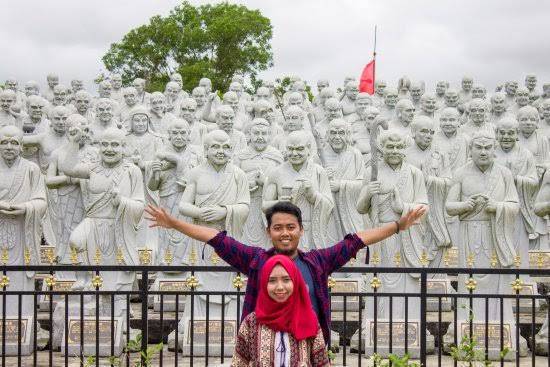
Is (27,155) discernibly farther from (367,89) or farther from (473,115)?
(367,89)

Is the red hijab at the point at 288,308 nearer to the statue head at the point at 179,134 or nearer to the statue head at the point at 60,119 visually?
the statue head at the point at 179,134

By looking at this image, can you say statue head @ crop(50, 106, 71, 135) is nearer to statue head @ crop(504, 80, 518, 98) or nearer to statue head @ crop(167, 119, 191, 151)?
statue head @ crop(167, 119, 191, 151)

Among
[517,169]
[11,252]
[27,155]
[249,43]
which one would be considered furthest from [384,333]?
[249,43]

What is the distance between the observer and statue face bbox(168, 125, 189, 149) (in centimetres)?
1390

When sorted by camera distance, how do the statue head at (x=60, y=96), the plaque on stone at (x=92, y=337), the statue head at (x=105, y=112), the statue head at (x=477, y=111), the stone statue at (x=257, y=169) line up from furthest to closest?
the statue head at (x=60, y=96), the statue head at (x=477, y=111), the statue head at (x=105, y=112), the stone statue at (x=257, y=169), the plaque on stone at (x=92, y=337)

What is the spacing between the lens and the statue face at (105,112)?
52.9 feet

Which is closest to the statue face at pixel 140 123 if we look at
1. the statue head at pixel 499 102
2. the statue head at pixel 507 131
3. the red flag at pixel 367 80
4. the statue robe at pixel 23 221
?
the statue robe at pixel 23 221

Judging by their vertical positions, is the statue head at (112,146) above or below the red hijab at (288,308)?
above

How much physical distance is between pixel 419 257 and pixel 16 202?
4777 mm

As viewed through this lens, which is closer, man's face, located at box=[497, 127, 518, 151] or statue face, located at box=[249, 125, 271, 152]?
man's face, located at box=[497, 127, 518, 151]

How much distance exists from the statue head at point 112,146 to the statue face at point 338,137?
11.2ft

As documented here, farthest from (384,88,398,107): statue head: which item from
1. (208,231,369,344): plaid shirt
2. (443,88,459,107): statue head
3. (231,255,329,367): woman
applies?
(231,255,329,367): woman

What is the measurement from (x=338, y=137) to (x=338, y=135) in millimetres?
31

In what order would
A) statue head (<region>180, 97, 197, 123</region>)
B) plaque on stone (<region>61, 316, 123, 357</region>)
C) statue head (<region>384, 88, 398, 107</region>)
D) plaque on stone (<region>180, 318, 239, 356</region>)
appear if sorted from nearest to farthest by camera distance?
plaque on stone (<region>61, 316, 123, 357</region>), plaque on stone (<region>180, 318, 239, 356</region>), statue head (<region>180, 97, 197, 123</region>), statue head (<region>384, 88, 398, 107</region>)
